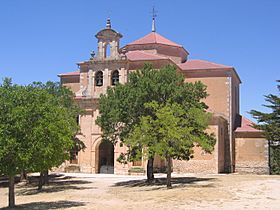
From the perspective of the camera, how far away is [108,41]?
4247 cm

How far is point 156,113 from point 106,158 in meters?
19.5

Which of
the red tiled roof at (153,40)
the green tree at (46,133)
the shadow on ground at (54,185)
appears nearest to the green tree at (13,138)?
the green tree at (46,133)

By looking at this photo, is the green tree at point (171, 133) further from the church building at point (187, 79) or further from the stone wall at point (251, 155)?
the stone wall at point (251, 155)

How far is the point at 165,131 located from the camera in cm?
2564

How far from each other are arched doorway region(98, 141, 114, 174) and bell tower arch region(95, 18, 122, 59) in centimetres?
892

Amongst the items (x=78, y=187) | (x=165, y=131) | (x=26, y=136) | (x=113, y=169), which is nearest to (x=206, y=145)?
(x=165, y=131)

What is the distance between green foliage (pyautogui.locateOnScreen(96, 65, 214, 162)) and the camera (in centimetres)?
2614

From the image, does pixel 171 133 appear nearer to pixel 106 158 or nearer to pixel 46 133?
pixel 46 133

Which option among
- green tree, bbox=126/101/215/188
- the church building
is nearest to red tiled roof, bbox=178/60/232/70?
the church building

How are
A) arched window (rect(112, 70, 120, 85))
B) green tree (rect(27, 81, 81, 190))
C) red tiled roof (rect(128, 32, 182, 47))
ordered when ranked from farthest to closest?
red tiled roof (rect(128, 32, 182, 47)) → arched window (rect(112, 70, 120, 85)) → green tree (rect(27, 81, 81, 190))

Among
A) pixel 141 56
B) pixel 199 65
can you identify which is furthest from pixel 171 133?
pixel 199 65

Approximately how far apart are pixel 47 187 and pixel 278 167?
24.7 metres

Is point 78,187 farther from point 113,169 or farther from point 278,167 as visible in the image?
point 278,167

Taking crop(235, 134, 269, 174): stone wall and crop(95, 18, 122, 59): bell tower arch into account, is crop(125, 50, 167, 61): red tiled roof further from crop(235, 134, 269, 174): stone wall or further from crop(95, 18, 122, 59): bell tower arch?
crop(235, 134, 269, 174): stone wall
